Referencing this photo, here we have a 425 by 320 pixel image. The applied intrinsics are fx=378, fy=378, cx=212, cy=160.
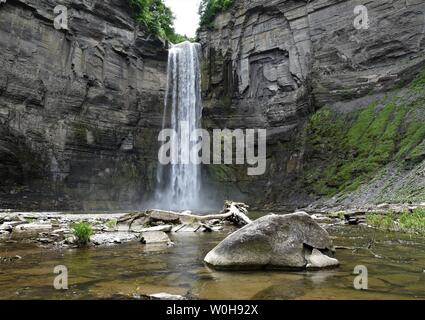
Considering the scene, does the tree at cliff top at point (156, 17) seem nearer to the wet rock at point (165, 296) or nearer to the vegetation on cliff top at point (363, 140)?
the vegetation on cliff top at point (363, 140)

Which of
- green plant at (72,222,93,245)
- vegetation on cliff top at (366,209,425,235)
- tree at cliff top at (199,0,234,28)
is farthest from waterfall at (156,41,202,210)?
green plant at (72,222,93,245)

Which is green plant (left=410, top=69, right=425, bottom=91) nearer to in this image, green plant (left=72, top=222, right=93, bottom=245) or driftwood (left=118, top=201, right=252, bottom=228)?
driftwood (left=118, top=201, right=252, bottom=228)

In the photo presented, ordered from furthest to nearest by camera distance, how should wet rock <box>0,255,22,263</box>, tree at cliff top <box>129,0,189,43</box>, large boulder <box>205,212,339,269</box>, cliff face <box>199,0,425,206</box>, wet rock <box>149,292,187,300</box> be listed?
tree at cliff top <box>129,0,189,43</box>, cliff face <box>199,0,425,206</box>, wet rock <box>0,255,22,263</box>, large boulder <box>205,212,339,269</box>, wet rock <box>149,292,187,300</box>

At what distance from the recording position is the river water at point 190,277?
4734mm

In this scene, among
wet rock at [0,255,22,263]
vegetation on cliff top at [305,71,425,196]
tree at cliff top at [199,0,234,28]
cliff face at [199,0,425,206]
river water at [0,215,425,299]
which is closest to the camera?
river water at [0,215,425,299]

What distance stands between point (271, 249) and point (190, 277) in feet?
5.04

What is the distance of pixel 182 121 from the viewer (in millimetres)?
49531

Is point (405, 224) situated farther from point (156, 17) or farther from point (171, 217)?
point (156, 17)

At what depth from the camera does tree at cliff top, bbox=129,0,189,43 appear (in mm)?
50156

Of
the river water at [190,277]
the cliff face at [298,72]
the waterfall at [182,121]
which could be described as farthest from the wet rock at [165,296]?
the waterfall at [182,121]

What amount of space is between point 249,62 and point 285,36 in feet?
18.8

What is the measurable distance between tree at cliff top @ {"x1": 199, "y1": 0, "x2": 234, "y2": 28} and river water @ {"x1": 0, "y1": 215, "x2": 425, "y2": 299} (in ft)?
165

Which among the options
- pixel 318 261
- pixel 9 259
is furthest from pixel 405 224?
pixel 9 259
